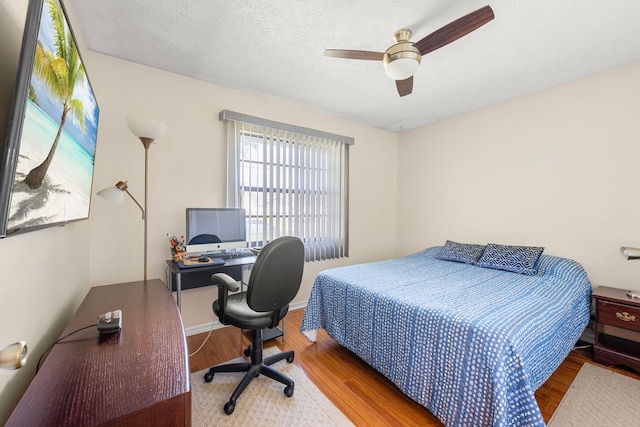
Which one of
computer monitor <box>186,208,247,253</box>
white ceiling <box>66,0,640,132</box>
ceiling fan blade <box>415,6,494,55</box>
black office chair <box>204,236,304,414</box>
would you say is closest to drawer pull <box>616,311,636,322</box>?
white ceiling <box>66,0,640,132</box>

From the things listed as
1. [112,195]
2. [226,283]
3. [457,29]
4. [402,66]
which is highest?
[457,29]

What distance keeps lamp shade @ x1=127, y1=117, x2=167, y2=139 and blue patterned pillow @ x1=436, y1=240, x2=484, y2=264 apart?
3.17 meters

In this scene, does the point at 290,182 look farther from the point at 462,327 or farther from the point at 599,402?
the point at 599,402

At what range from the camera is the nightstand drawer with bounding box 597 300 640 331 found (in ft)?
6.73

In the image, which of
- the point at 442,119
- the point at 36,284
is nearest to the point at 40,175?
the point at 36,284

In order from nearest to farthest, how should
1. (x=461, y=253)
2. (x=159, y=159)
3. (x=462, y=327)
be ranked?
(x=462, y=327), (x=159, y=159), (x=461, y=253)

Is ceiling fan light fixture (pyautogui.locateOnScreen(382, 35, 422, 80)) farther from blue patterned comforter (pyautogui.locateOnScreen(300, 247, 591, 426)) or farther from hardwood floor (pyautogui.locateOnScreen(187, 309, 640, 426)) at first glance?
hardwood floor (pyautogui.locateOnScreen(187, 309, 640, 426))

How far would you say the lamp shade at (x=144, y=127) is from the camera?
1.95 meters

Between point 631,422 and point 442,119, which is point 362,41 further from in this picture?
point 631,422

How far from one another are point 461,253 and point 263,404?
255 cm

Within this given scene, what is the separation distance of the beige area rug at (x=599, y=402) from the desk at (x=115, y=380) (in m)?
2.10

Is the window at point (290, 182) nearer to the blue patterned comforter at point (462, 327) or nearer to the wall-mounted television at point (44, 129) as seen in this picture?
the blue patterned comforter at point (462, 327)

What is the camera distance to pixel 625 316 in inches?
82.2

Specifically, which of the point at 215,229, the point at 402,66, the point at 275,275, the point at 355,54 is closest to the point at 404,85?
the point at 402,66
